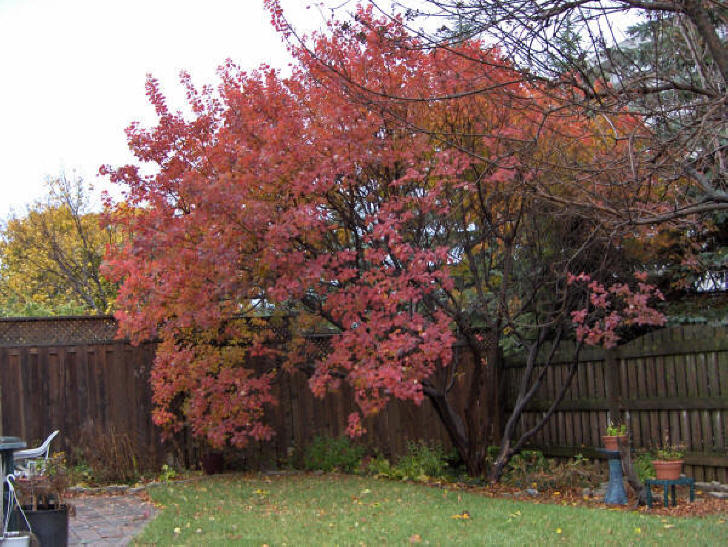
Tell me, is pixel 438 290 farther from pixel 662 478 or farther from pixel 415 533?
pixel 415 533

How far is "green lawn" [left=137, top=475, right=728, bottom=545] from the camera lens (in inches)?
228

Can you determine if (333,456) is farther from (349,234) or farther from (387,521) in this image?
(387,521)

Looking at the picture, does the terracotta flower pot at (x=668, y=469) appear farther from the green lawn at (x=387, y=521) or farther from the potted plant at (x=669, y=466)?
the green lawn at (x=387, y=521)

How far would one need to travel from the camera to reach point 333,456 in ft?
33.6

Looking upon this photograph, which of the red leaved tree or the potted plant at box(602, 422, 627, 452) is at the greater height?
the red leaved tree

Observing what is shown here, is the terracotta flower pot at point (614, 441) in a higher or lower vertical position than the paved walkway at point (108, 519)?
higher

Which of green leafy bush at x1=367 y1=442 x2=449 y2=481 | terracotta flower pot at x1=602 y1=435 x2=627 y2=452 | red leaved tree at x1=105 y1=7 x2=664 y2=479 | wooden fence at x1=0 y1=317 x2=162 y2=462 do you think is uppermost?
red leaved tree at x1=105 y1=7 x2=664 y2=479

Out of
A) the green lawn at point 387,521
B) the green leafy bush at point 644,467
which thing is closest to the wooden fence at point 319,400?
the green leafy bush at point 644,467

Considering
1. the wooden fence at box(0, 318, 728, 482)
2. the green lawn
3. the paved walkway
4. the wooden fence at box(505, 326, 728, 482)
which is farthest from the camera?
the wooden fence at box(0, 318, 728, 482)

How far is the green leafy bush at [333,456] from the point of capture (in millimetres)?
10209

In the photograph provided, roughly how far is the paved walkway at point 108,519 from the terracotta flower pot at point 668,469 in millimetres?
4987

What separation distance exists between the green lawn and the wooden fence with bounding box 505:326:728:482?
1999 mm

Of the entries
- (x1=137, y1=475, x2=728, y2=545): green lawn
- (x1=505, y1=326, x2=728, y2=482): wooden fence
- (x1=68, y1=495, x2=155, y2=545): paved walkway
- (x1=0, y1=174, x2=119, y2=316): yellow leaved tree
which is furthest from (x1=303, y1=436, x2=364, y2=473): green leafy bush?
(x1=0, y1=174, x2=119, y2=316): yellow leaved tree

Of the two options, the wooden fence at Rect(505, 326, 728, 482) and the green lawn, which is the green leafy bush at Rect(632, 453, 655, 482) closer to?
the wooden fence at Rect(505, 326, 728, 482)
